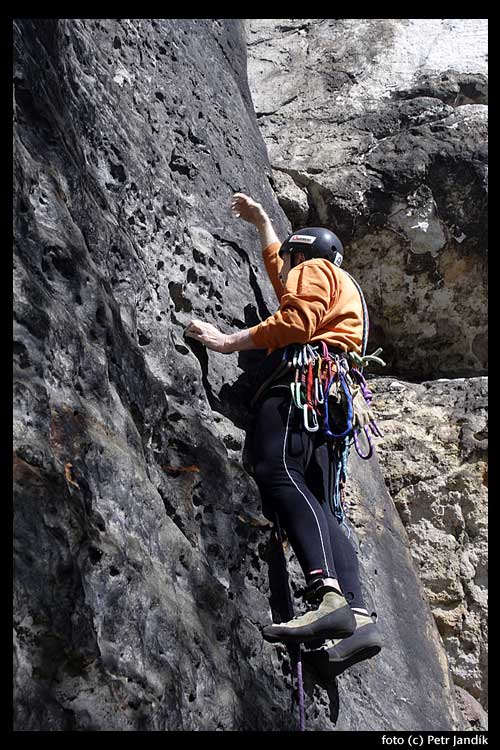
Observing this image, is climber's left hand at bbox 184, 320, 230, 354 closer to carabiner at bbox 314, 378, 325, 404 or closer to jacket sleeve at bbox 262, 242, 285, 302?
carabiner at bbox 314, 378, 325, 404

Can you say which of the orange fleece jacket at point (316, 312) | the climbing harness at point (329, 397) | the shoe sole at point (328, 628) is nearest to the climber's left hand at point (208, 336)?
the orange fleece jacket at point (316, 312)

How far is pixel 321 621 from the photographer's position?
284cm

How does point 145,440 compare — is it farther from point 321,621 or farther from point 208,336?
point 321,621

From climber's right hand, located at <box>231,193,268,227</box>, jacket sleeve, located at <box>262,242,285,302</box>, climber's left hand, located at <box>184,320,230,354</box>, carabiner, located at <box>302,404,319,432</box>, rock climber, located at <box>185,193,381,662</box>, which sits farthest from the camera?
climber's right hand, located at <box>231,193,268,227</box>

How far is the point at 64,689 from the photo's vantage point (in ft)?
7.16

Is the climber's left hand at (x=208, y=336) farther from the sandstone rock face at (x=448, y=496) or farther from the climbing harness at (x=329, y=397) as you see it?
the sandstone rock face at (x=448, y=496)

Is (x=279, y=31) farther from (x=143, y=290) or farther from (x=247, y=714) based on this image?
(x=247, y=714)

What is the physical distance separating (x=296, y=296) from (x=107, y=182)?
0.88 meters

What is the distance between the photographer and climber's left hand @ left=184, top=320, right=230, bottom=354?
3408mm

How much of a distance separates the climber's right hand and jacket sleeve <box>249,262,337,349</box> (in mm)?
779

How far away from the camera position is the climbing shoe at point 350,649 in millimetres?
2998

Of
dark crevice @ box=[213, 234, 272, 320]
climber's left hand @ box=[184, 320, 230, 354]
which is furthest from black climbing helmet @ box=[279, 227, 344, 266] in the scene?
climber's left hand @ box=[184, 320, 230, 354]
